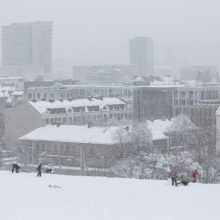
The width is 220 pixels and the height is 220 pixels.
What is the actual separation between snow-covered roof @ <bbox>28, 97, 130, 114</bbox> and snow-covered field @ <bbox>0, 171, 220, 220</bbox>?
41094 mm

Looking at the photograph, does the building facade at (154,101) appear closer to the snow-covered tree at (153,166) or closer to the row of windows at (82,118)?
the row of windows at (82,118)

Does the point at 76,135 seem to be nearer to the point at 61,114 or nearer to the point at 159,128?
the point at 159,128

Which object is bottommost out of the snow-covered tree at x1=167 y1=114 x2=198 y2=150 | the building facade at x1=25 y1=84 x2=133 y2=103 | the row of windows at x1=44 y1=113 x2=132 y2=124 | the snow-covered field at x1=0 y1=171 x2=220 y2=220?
the row of windows at x1=44 y1=113 x2=132 y2=124

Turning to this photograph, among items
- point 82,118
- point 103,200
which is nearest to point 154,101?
point 82,118

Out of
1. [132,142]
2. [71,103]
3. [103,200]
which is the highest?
[103,200]

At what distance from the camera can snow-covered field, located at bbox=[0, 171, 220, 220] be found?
56.2 ft

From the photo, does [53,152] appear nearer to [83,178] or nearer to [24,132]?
[24,132]

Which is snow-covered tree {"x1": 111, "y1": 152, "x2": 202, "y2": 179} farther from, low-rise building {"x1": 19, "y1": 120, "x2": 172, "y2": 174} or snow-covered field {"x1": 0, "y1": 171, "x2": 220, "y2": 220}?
snow-covered field {"x1": 0, "y1": 171, "x2": 220, "y2": 220}

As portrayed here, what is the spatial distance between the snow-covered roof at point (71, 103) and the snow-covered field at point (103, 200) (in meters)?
41.1

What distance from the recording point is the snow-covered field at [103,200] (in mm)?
17125

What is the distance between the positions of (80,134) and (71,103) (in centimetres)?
2079

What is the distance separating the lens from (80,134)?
50000 mm

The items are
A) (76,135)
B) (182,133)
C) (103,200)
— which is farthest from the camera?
(182,133)

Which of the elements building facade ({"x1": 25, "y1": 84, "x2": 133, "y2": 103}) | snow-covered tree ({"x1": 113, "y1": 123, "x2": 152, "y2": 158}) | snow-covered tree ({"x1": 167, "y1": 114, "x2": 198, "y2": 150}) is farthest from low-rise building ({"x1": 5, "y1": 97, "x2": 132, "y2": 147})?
building facade ({"x1": 25, "y1": 84, "x2": 133, "y2": 103})
